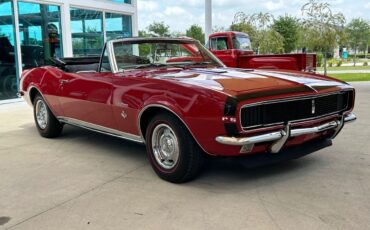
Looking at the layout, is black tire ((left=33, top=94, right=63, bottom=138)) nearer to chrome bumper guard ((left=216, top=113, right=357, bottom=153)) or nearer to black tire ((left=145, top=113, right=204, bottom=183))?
black tire ((left=145, top=113, right=204, bottom=183))

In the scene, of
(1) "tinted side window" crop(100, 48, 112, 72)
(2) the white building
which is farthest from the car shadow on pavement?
(2) the white building

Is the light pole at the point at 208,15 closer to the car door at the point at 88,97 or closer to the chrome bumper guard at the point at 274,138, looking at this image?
the car door at the point at 88,97

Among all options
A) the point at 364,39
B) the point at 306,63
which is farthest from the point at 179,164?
the point at 364,39

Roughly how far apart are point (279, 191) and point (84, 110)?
276 centimetres

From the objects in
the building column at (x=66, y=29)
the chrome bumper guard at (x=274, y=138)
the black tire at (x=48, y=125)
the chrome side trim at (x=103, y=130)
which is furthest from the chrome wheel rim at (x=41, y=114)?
the building column at (x=66, y=29)

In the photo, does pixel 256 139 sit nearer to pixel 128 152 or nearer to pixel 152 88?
pixel 152 88

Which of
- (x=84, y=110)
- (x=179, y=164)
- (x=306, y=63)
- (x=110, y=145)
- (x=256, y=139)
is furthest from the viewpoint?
(x=306, y=63)

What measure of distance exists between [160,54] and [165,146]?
5.37 feet

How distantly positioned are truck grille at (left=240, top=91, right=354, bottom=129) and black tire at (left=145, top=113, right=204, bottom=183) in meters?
0.59

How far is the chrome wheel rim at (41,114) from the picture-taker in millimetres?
6508

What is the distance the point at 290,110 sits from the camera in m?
3.96

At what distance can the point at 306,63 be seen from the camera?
9922 mm

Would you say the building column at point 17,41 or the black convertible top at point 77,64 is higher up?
the building column at point 17,41

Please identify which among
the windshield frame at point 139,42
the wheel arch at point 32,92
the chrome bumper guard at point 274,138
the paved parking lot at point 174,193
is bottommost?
the paved parking lot at point 174,193
